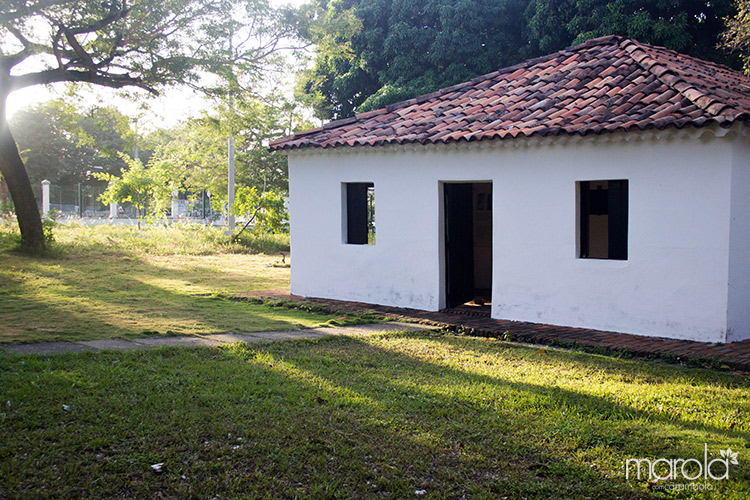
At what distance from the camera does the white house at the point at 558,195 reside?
27.6ft

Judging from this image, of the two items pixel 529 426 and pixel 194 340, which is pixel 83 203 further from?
pixel 529 426

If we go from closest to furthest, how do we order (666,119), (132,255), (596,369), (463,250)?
(596,369) → (666,119) → (463,250) → (132,255)

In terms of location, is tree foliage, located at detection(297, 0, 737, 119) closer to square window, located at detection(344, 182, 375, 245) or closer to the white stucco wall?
square window, located at detection(344, 182, 375, 245)

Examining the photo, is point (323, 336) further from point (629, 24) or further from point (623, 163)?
point (629, 24)

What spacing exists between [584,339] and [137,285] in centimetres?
907

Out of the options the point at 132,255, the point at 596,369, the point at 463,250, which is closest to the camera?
the point at 596,369

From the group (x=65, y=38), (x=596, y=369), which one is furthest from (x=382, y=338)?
(x=65, y=38)

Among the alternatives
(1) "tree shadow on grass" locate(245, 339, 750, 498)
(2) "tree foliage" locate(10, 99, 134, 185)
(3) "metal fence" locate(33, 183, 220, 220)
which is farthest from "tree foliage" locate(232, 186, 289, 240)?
(2) "tree foliage" locate(10, 99, 134, 185)

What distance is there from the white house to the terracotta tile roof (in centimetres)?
4

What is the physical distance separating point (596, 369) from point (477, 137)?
409 centimetres

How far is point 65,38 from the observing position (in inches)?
631

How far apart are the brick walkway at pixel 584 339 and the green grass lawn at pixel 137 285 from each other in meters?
1.35

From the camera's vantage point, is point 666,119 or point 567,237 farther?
point 567,237

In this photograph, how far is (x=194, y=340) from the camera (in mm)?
7926
